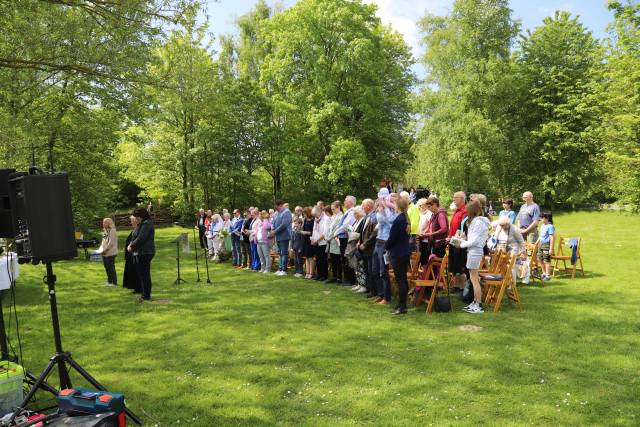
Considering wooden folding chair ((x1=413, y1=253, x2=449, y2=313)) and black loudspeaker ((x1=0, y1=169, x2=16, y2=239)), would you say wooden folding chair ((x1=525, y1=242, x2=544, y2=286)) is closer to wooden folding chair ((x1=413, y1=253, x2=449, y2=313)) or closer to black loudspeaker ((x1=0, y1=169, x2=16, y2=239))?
wooden folding chair ((x1=413, y1=253, x2=449, y2=313))

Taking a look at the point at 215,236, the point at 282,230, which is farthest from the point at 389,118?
the point at 282,230

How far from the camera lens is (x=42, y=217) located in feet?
15.3

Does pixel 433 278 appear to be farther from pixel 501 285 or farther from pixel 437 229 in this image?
pixel 501 285

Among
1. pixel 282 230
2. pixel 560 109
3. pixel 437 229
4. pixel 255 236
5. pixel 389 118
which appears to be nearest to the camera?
pixel 437 229

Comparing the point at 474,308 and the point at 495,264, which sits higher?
the point at 495,264

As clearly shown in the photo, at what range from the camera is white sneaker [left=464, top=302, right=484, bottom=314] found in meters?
8.20

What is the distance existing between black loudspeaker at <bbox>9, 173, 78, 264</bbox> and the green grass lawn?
1.78 m

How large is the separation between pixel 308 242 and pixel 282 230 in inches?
36.2

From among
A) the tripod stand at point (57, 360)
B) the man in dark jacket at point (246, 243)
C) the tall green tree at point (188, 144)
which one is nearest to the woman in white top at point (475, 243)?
the tripod stand at point (57, 360)

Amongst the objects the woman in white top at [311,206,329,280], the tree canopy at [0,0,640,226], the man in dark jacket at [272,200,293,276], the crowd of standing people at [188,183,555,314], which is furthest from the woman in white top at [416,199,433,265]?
the tree canopy at [0,0,640,226]

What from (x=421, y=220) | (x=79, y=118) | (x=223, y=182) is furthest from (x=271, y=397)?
(x=223, y=182)

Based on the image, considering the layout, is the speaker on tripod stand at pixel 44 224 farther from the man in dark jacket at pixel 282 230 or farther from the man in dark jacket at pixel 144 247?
the man in dark jacket at pixel 282 230

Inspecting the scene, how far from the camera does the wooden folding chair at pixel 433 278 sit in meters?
8.19

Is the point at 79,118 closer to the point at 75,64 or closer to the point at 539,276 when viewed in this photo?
the point at 75,64
